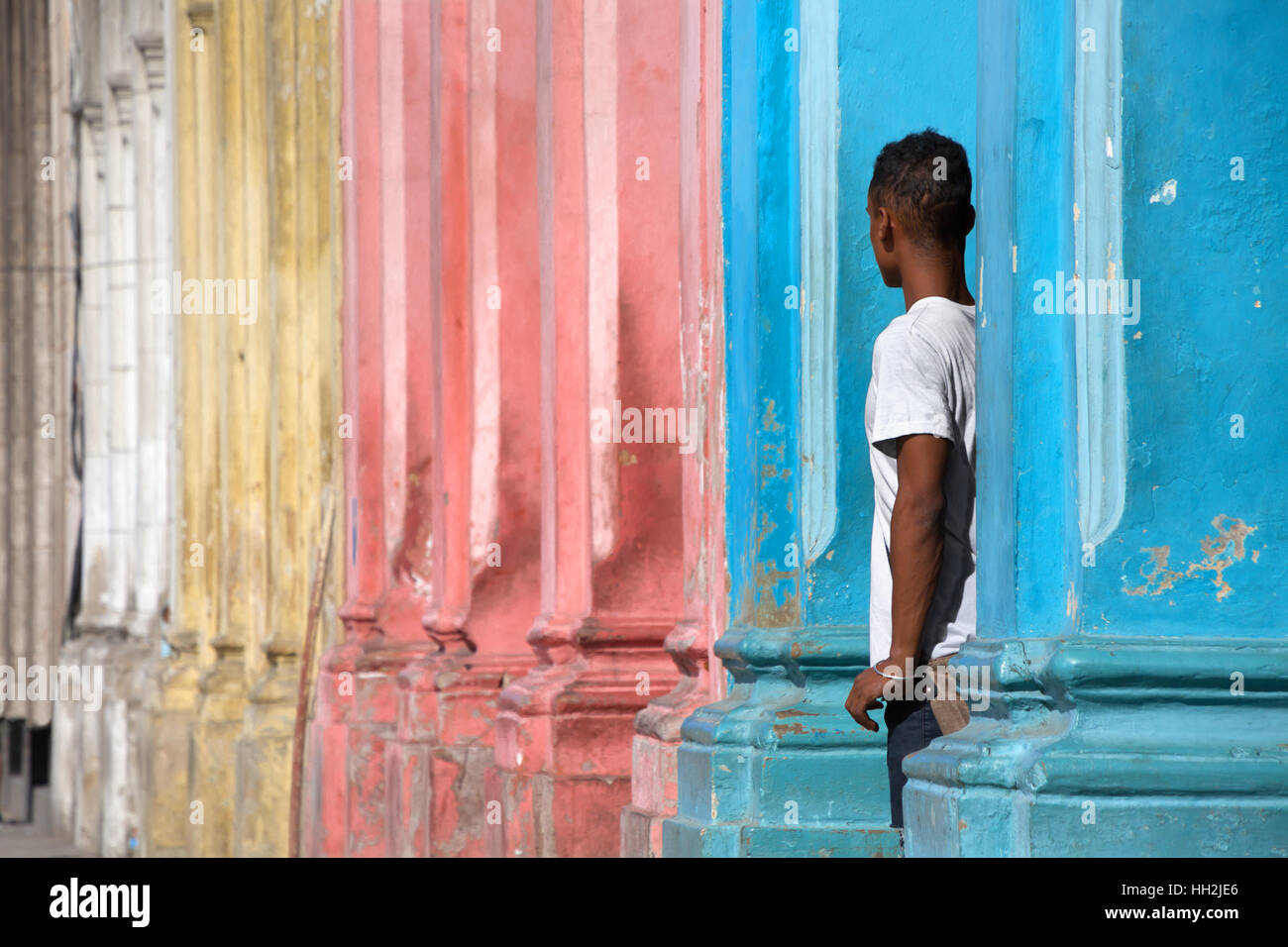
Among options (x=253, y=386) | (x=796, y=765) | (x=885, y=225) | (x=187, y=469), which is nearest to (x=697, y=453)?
(x=796, y=765)

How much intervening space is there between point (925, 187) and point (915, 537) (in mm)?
853

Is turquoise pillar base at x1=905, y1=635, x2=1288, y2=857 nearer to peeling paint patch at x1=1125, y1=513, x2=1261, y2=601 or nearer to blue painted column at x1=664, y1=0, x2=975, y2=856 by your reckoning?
peeling paint patch at x1=1125, y1=513, x2=1261, y2=601

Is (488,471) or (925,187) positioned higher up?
(925,187)

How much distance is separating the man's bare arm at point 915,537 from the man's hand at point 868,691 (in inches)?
1.1

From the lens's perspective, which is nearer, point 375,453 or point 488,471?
point 488,471

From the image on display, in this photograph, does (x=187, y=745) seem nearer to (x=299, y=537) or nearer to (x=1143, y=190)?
(x=299, y=537)

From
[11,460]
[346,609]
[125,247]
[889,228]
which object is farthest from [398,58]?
[11,460]

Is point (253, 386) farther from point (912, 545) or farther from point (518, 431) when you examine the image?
point (912, 545)

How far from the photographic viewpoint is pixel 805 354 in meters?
7.07

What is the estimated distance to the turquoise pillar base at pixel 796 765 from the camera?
22.0ft

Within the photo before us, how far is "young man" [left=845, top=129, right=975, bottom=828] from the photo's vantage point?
5.05 m

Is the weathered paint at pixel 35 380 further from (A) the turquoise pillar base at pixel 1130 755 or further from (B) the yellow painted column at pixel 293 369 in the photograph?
(A) the turquoise pillar base at pixel 1130 755

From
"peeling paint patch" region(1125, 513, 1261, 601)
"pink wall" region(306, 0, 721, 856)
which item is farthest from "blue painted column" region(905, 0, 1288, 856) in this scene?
"pink wall" region(306, 0, 721, 856)

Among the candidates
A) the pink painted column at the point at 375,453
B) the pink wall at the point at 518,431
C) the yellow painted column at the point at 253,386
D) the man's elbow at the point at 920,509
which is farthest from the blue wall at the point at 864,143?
the yellow painted column at the point at 253,386
